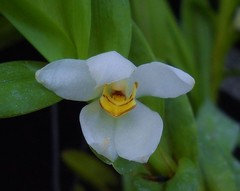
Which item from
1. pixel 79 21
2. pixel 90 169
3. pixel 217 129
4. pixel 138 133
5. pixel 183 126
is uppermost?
pixel 79 21

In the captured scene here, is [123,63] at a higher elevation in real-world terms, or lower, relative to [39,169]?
higher

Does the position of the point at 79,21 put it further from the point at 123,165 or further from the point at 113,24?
the point at 123,165

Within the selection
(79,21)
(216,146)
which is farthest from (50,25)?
(216,146)

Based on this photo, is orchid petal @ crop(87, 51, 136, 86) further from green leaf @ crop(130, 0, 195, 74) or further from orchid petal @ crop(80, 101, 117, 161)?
green leaf @ crop(130, 0, 195, 74)

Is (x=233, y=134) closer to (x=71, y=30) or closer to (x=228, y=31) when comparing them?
(x=228, y=31)

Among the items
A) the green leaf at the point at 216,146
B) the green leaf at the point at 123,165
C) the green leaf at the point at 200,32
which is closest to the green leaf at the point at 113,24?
the green leaf at the point at 123,165

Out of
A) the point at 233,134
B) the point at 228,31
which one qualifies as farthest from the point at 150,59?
the point at 228,31
